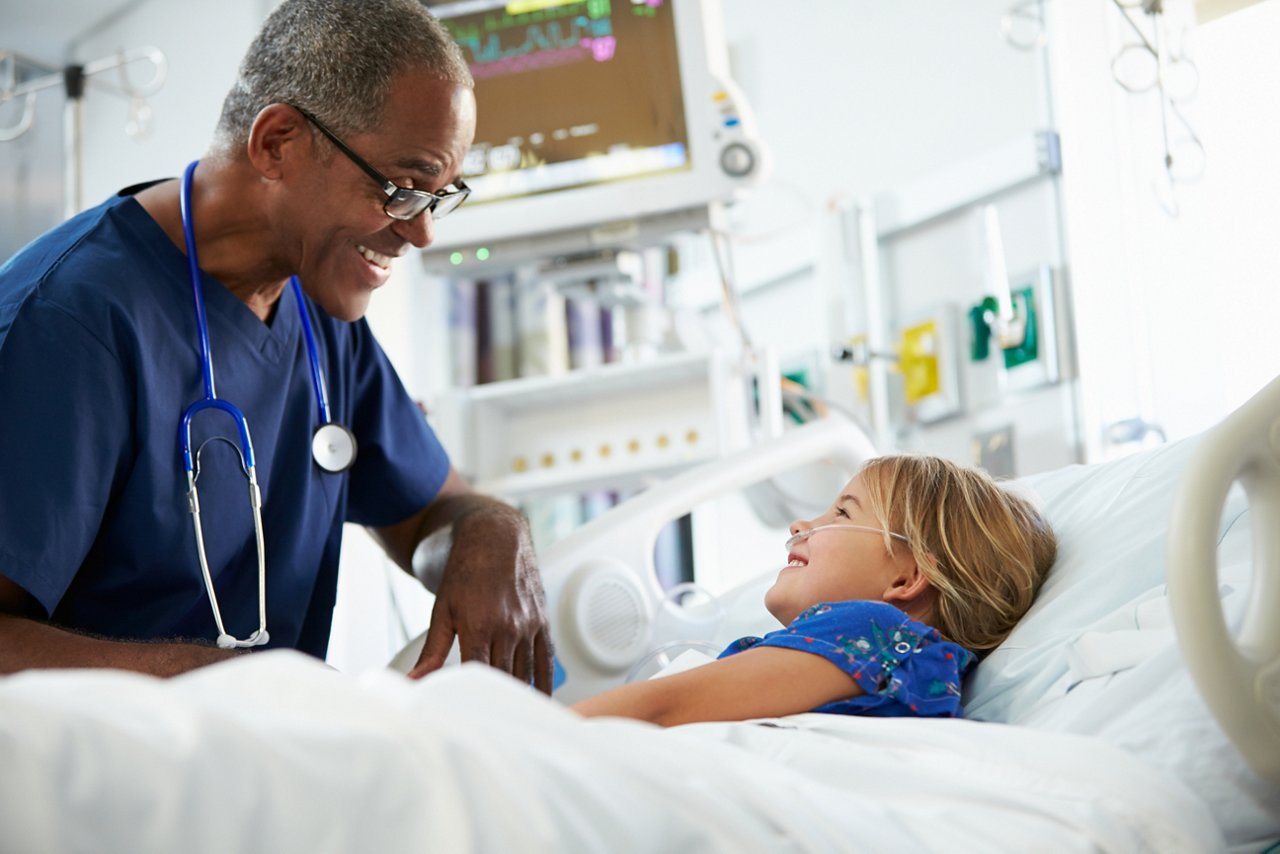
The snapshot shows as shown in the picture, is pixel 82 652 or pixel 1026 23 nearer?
pixel 82 652

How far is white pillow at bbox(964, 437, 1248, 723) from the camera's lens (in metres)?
1.41

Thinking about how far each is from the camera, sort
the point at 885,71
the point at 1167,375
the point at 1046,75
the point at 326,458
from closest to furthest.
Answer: the point at 326,458, the point at 1167,375, the point at 1046,75, the point at 885,71

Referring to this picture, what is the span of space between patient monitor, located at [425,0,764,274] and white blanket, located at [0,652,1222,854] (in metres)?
2.19

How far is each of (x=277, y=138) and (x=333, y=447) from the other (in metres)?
0.41

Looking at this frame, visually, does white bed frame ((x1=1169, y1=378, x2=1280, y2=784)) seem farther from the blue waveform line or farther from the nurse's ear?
the blue waveform line

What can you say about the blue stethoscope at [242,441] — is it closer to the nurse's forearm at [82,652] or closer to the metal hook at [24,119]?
the nurse's forearm at [82,652]

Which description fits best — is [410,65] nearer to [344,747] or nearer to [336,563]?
[336,563]

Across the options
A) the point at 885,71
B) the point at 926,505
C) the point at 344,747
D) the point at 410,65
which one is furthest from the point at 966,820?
the point at 885,71

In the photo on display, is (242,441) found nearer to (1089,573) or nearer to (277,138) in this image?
(277,138)

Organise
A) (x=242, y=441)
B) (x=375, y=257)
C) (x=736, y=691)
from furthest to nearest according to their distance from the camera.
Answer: (x=375, y=257) < (x=242, y=441) < (x=736, y=691)

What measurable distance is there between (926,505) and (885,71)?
2.30 meters

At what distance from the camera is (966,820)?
102 centimetres

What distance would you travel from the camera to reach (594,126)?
3.09 m

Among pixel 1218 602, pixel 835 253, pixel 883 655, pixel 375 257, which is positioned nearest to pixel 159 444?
pixel 375 257
